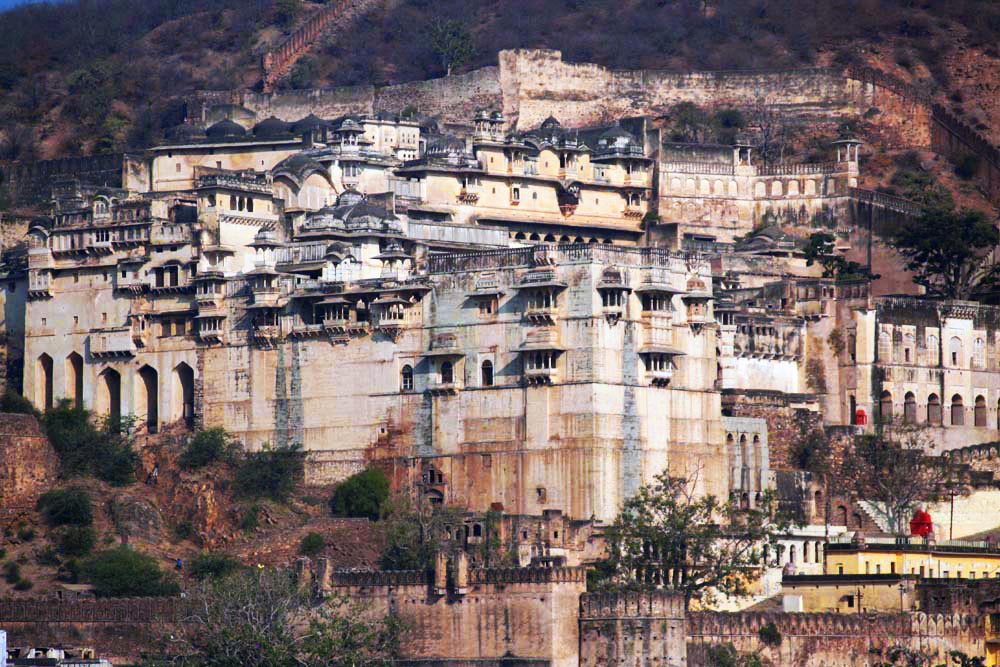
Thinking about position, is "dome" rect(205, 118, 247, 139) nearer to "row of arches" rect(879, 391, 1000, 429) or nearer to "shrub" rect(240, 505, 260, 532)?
"shrub" rect(240, 505, 260, 532)

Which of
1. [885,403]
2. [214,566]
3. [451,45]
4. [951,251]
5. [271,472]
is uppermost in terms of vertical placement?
[451,45]

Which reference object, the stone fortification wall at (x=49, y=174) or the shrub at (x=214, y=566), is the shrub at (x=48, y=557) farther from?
the stone fortification wall at (x=49, y=174)

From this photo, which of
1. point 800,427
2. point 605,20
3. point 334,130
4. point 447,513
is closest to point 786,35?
point 605,20

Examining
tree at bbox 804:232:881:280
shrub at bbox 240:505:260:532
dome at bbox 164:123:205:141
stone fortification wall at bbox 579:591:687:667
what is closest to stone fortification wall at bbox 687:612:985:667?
stone fortification wall at bbox 579:591:687:667

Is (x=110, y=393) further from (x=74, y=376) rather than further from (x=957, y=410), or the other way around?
(x=957, y=410)

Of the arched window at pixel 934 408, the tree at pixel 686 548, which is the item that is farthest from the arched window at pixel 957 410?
the tree at pixel 686 548

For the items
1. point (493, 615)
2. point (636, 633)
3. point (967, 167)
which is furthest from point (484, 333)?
point (967, 167)

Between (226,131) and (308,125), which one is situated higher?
(308,125)

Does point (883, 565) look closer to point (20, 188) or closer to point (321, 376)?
point (321, 376)
